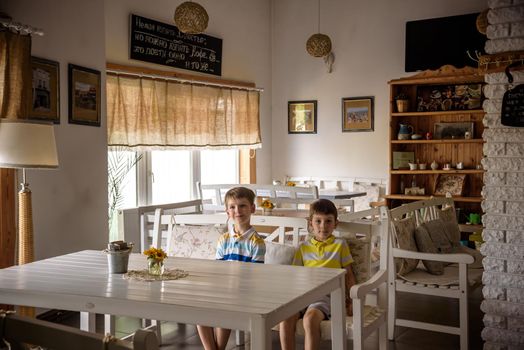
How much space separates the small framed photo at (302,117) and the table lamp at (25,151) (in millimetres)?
5030

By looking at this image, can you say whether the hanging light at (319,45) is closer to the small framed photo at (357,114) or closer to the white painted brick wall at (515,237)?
the small framed photo at (357,114)

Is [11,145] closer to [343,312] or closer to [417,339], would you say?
[343,312]

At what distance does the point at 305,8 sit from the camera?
320 inches

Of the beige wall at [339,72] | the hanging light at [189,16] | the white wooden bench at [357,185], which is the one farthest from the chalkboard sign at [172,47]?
the white wooden bench at [357,185]

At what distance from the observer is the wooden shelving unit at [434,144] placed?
6.79 metres

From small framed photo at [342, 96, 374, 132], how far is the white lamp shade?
197 inches

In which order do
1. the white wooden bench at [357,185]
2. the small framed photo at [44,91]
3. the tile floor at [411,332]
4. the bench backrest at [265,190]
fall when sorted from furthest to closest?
1. the white wooden bench at [357,185]
2. the bench backrest at [265,190]
3. the small framed photo at [44,91]
4. the tile floor at [411,332]

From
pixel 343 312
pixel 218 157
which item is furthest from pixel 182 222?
pixel 218 157

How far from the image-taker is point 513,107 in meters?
3.28

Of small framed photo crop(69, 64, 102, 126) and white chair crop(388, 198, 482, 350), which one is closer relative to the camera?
white chair crop(388, 198, 482, 350)

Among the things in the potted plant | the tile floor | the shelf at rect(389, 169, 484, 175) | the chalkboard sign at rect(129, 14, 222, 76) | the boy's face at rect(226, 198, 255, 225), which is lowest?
the tile floor

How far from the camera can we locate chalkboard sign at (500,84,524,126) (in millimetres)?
3256

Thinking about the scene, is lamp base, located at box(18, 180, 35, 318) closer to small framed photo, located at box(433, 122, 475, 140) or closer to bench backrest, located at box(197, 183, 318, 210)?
bench backrest, located at box(197, 183, 318, 210)

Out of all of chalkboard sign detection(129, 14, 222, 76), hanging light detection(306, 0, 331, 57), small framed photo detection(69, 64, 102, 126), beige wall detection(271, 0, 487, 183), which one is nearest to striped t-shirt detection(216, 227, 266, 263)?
small framed photo detection(69, 64, 102, 126)
